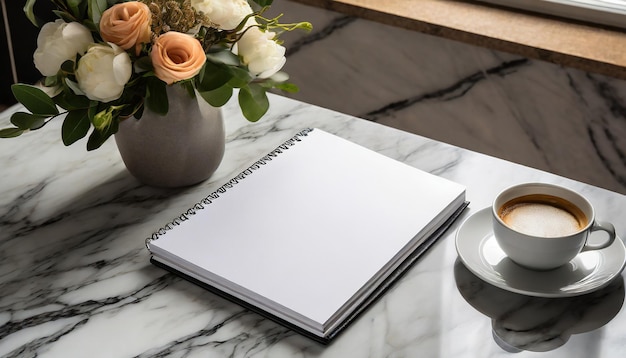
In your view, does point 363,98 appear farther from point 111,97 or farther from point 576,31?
point 111,97

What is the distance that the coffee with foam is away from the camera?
0.90m

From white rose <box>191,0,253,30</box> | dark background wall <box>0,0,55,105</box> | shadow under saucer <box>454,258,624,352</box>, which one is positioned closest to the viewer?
shadow under saucer <box>454,258,624,352</box>

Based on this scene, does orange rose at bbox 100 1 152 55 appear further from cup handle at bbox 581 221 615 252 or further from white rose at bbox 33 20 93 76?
cup handle at bbox 581 221 615 252

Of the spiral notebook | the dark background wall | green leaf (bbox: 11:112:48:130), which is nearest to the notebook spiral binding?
the spiral notebook

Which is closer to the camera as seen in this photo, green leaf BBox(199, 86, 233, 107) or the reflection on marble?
green leaf BBox(199, 86, 233, 107)

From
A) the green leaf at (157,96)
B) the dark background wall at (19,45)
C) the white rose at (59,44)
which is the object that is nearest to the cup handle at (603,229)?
the green leaf at (157,96)

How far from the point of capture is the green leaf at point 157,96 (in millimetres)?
964

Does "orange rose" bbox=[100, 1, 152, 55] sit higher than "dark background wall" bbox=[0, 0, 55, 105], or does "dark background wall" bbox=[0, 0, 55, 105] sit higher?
"orange rose" bbox=[100, 1, 152, 55]

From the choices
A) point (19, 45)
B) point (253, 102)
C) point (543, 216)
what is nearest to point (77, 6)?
point (253, 102)

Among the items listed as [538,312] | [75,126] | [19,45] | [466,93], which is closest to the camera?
[538,312]

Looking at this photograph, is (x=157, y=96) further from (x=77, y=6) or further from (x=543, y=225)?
(x=543, y=225)

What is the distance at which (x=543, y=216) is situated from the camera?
0.92m

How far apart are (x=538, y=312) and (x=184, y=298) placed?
15.9 inches

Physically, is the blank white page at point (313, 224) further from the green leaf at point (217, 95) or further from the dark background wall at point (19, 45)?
the dark background wall at point (19, 45)
